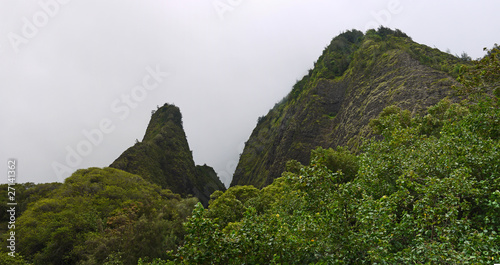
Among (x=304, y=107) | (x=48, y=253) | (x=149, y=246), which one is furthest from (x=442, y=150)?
(x=304, y=107)

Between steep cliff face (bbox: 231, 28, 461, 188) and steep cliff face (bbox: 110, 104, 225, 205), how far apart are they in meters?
21.5

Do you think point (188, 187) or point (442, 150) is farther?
point (188, 187)

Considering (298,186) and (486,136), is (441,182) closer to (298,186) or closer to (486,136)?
(298,186)

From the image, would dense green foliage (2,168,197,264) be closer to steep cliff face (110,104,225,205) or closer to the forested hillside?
the forested hillside

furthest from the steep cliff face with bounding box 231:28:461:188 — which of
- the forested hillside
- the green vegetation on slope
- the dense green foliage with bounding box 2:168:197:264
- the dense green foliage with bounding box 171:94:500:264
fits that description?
the dense green foliage with bounding box 171:94:500:264

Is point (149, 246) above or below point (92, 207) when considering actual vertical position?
below

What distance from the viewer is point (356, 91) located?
61.9 m

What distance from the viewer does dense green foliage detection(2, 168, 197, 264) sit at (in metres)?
26.2

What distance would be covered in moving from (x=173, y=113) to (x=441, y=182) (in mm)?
120138

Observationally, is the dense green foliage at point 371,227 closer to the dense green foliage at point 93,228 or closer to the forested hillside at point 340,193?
the forested hillside at point 340,193

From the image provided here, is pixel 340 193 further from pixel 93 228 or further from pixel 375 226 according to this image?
pixel 93 228

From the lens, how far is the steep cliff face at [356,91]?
4300 centimetres

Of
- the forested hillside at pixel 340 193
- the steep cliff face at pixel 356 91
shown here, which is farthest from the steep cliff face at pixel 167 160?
the steep cliff face at pixel 356 91

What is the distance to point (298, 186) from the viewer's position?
25.3ft
